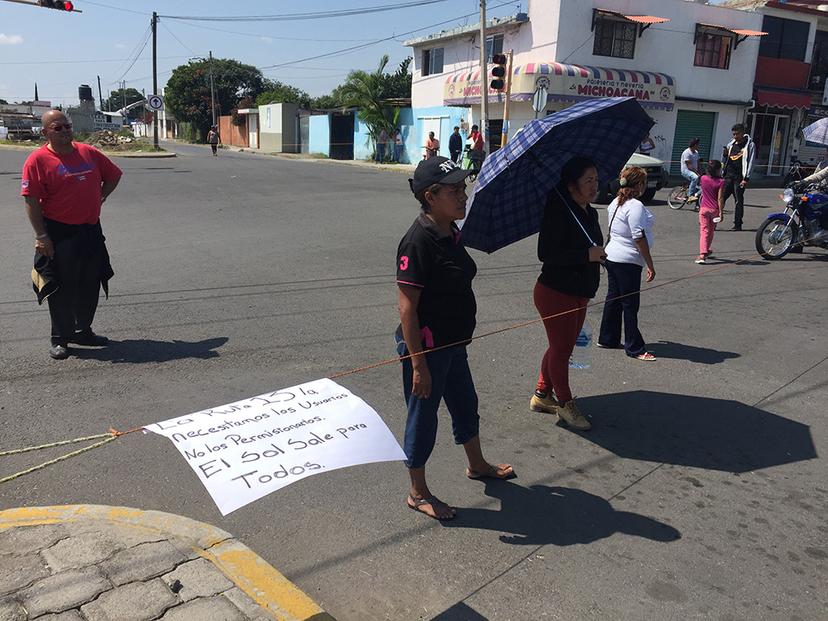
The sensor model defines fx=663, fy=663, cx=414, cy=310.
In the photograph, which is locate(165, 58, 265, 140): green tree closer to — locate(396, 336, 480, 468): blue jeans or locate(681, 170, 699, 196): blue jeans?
locate(681, 170, 699, 196): blue jeans

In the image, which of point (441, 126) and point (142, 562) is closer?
point (142, 562)

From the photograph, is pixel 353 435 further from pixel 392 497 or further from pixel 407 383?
pixel 392 497

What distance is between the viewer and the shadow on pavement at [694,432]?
13.8 feet

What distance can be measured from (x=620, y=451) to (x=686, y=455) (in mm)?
412

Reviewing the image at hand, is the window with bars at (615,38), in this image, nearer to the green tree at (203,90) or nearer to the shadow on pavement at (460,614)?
the shadow on pavement at (460,614)

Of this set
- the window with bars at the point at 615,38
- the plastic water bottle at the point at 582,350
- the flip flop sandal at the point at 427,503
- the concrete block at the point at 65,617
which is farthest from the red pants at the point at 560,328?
the window with bars at the point at 615,38

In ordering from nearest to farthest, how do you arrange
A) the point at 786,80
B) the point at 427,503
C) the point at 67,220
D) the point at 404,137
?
the point at 427,503 < the point at 67,220 < the point at 786,80 < the point at 404,137

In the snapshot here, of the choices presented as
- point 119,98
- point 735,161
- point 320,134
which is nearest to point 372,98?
point 320,134

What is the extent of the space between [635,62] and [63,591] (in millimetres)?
28931

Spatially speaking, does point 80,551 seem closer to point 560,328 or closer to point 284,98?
point 560,328

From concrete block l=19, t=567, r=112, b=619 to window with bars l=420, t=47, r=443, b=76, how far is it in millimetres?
33282

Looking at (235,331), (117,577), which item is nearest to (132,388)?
(235,331)

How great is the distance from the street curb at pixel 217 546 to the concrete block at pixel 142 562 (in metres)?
0.11

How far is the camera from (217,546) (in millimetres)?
3109
